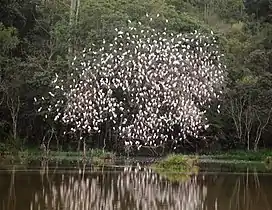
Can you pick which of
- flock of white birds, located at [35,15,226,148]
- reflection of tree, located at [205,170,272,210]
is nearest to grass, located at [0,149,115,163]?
flock of white birds, located at [35,15,226,148]

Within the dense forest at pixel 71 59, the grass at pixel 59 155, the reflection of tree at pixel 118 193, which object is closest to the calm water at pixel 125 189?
the reflection of tree at pixel 118 193

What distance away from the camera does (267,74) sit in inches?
1467

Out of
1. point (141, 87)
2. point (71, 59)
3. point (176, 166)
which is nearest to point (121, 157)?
point (141, 87)

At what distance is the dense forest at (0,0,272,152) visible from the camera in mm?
33688

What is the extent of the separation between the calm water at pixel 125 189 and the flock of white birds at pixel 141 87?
17.8ft

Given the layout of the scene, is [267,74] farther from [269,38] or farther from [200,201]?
[200,201]

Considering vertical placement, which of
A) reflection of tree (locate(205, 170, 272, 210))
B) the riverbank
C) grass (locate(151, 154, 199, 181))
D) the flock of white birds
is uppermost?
the flock of white birds

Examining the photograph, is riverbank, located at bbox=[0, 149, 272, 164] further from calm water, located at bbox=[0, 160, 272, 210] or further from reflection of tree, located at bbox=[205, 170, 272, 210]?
reflection of tree, located at bbox=[205, 170, 272, 210]

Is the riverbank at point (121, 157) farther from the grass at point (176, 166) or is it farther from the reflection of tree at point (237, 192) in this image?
the reflection of tree at point (237, 192)

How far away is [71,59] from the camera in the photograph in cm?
3241

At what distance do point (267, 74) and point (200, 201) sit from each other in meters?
23.7

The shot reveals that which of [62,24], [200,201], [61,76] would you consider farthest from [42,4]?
[200,201]

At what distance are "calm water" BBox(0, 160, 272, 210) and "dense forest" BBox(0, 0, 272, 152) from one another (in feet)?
35.2

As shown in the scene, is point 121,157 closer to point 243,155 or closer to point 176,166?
point 176,166
